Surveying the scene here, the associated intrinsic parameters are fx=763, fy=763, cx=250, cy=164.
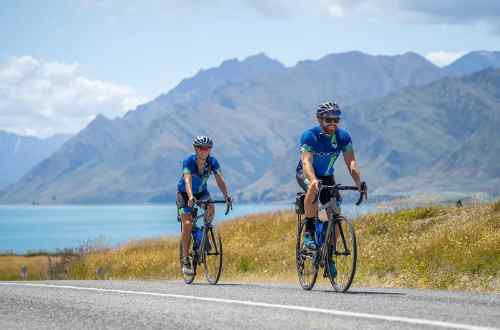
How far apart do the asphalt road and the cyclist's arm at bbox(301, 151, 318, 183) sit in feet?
5.29

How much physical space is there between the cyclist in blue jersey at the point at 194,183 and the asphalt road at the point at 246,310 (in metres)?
3.01

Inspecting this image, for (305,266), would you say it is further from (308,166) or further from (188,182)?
(188,182)

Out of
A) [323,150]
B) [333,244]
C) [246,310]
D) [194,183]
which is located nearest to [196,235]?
[194,183]

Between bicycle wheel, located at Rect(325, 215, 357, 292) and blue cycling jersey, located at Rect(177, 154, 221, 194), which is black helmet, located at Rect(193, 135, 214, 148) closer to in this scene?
blue cycling jersey, located at Rect(177, 154, 221, 194)

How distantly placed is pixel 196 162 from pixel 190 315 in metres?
6.02

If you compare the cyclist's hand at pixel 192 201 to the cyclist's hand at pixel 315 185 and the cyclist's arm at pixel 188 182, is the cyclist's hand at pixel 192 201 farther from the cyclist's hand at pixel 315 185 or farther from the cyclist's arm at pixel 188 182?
the cyclist's hand at pixel 315 185

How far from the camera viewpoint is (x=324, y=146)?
11.0 metres

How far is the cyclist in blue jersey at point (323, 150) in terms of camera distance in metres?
10.9

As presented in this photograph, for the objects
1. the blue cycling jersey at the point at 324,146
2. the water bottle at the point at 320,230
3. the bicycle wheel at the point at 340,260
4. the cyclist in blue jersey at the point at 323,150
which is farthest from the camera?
the water bottle at the point at 320,230

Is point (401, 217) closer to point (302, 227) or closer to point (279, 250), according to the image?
point (279, 250)

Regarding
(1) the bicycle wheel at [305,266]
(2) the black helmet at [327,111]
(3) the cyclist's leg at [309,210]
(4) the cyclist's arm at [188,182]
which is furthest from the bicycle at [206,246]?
(2) the black helmet at [327,111]

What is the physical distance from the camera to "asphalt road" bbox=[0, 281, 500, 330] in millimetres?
7578

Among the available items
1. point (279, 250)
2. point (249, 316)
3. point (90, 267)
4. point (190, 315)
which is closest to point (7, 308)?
point (190, 315)

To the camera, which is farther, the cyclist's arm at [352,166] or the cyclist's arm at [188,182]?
the cyclist's arm at [188,182]
